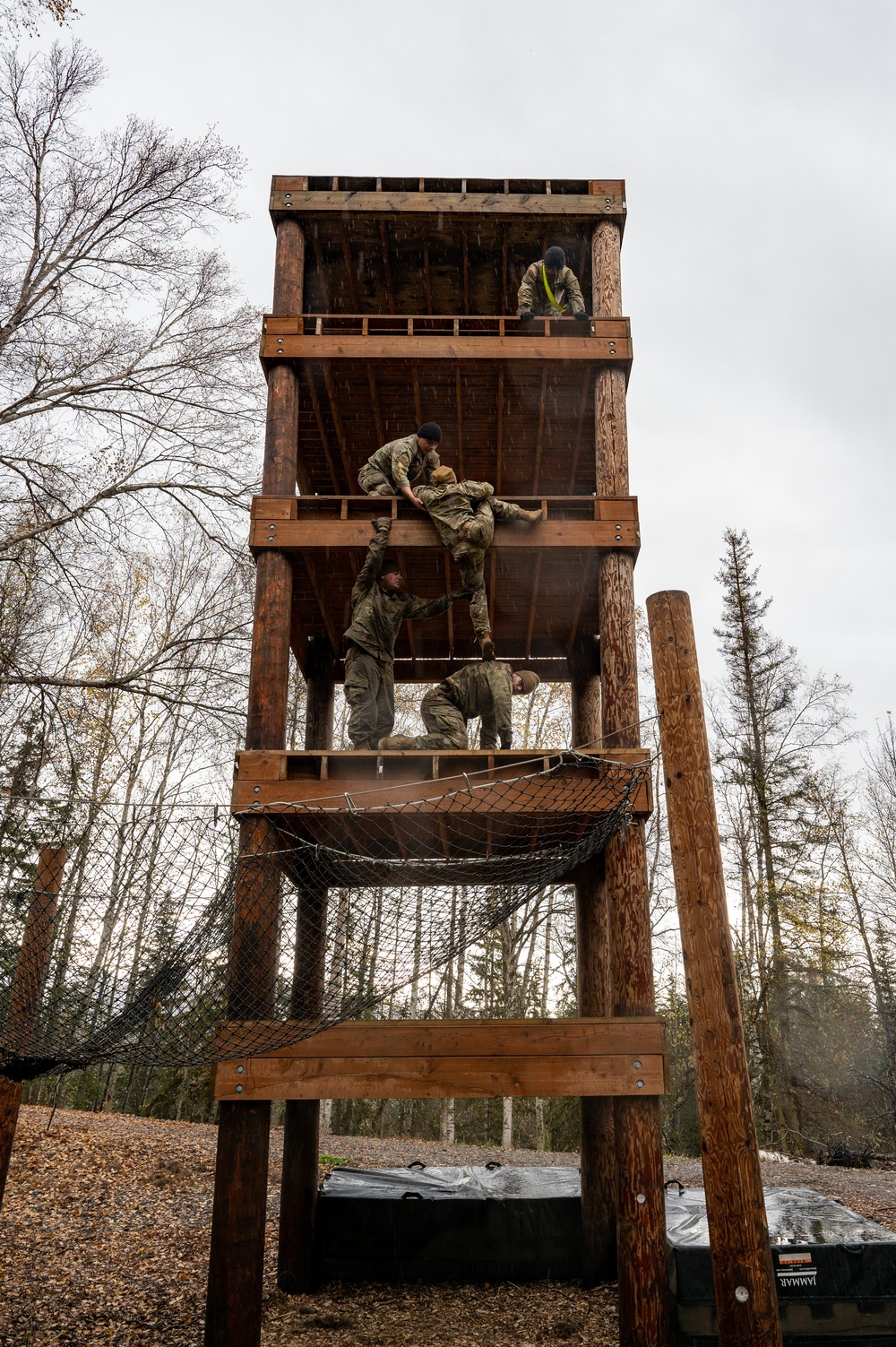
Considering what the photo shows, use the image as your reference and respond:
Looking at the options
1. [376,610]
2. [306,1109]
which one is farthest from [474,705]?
[306,1109]

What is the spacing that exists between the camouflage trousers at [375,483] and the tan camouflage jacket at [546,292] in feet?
6.99

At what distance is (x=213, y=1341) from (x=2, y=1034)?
2532 millimetres

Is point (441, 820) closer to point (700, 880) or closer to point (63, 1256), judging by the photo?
point (700, 880)

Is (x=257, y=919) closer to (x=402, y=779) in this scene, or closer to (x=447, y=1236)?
(x=402, y=779)

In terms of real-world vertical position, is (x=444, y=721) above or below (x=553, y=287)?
below

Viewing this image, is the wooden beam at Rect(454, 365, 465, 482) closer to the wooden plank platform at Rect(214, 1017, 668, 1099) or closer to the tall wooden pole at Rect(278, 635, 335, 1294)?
the tall wooden pole at Rect(278, 635, 335, 1294)

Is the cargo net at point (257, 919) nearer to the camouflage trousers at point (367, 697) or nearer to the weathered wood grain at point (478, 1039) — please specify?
the weathered wood grain at point (478, 1039)

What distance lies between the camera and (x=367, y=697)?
27.9 feet

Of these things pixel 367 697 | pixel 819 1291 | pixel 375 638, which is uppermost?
pixel 375 638

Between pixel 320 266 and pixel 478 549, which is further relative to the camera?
pixel 320 266

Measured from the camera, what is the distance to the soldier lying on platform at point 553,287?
913 centimetres

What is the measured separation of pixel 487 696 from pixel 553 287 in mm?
4234

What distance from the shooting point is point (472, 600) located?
8.47 metres

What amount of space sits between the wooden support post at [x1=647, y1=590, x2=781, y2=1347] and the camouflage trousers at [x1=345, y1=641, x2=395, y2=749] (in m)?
3.81
